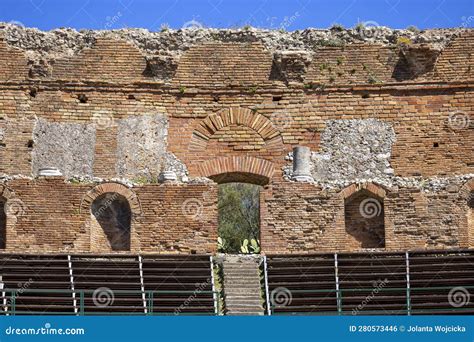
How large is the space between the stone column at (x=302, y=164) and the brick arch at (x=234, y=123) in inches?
19.6

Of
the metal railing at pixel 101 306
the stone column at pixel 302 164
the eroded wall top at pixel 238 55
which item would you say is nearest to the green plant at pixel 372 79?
the eroded wall top at pixel 238 55

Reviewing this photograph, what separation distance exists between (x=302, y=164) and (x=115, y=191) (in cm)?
402

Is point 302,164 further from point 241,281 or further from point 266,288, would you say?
point 266,288

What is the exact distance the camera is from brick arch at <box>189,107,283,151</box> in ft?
86.4

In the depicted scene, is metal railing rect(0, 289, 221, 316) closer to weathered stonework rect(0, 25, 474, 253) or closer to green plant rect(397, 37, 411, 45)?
weathered stonework rect(0, 25, 474, 253)

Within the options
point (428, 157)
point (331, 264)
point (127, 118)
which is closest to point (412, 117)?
point (428, 157)

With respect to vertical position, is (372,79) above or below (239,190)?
above

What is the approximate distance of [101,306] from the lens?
23.1 meters

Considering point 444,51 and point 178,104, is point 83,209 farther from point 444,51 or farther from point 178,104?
point 444,51

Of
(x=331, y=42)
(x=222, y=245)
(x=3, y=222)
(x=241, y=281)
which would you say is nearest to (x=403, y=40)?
(x=331, y=42)

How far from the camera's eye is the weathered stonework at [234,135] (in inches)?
997

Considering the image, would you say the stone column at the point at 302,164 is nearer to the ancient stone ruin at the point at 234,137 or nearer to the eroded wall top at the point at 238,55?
the ancient stone ruin at the point at 234,137

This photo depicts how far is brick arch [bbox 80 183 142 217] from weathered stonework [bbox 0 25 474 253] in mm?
32

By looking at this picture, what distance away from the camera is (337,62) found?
26906mm
